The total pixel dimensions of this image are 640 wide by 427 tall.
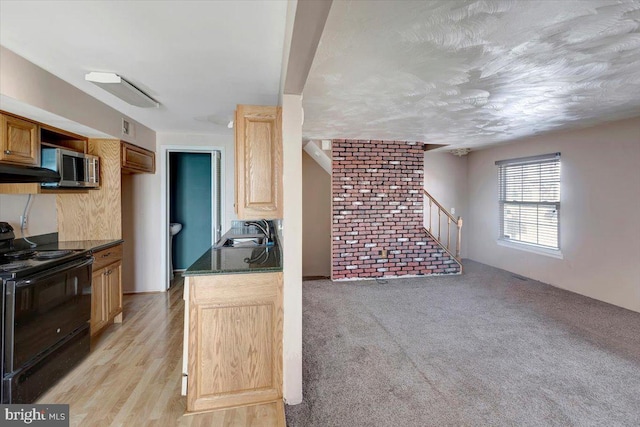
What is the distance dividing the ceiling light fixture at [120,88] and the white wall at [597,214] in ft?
17.3

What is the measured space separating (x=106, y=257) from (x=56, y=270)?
2.59 ft

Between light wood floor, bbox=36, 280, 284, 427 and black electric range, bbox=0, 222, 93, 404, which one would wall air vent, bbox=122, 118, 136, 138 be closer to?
black electric range, bbox=0, 222, 93, 404

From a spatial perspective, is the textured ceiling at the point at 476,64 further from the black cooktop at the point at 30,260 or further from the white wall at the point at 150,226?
the black cooktop at the point at 30,260

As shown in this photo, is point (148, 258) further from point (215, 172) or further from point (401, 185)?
point (401, 185)

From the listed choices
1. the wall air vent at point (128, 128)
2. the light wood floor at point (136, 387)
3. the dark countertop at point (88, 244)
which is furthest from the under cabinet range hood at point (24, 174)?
the light wood floor at point (136, 387)

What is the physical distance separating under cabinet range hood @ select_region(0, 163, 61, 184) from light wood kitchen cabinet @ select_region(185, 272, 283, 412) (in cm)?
153

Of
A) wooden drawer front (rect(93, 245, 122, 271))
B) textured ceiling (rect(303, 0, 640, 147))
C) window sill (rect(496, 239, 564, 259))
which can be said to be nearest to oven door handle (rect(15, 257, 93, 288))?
wooden drawer front (rect(93, 245, 122, 271))

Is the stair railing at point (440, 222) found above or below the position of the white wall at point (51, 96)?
below

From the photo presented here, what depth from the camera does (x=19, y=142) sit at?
7.42 feet

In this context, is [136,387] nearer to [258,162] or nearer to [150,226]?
[258,162]

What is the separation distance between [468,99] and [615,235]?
273cm

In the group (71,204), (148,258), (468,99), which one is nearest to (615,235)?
(468,99)

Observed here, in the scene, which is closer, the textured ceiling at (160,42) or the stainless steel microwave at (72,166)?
the textured ceiling at (160,42)

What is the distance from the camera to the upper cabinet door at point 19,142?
212 cm
